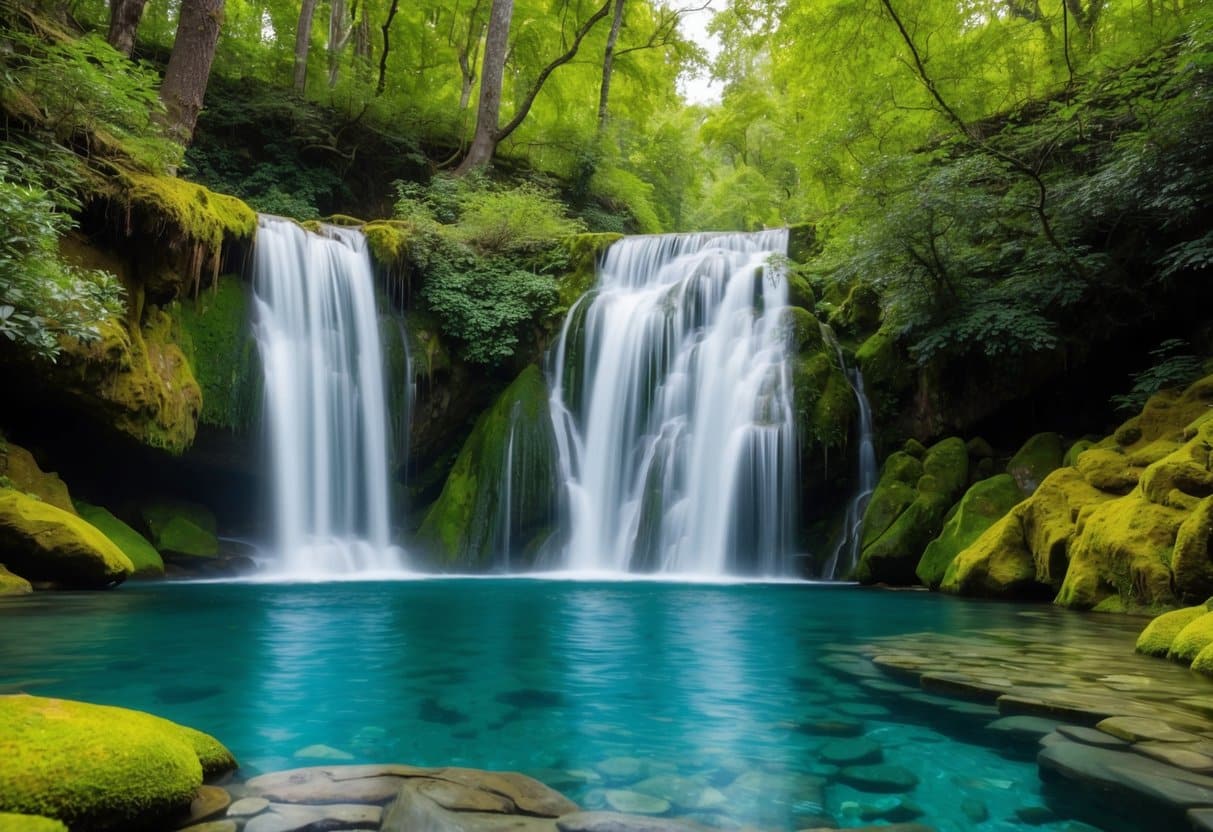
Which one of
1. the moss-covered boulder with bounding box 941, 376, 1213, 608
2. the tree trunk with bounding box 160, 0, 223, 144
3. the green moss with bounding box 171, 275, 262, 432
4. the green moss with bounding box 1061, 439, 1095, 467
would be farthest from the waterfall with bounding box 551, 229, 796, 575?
the tree trunk with bounding box 160, 0, 223, 144

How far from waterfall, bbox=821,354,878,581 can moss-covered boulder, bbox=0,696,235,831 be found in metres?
10.4

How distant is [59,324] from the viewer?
7309 mm

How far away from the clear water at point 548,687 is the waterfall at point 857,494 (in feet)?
11.3

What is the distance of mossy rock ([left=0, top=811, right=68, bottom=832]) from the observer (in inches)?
70.6

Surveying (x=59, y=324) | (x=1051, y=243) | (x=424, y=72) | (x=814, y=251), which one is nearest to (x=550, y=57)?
(x=424, y=72)

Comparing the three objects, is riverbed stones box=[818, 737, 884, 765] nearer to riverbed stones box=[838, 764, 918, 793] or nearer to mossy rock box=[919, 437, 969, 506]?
riverbed stones box=[838, 764, 918, 793]

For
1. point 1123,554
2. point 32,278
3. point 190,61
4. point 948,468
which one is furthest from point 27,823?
point 190,61

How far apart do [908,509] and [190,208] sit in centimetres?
1138

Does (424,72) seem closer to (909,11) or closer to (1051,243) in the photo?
(909,11)

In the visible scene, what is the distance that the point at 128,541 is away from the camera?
10711 mm

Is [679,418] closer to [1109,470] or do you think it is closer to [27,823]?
[1109,470]

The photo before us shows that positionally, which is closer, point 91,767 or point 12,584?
point 91,767

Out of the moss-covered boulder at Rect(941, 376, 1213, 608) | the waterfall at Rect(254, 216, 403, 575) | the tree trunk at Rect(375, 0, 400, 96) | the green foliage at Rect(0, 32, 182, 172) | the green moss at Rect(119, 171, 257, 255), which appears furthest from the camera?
the tree trunk at Rect(375, 0, 400, 96)

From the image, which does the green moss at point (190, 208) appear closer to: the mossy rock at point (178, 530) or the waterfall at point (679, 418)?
the mossy rock at point (178, 530)
